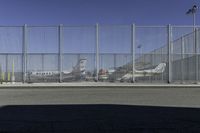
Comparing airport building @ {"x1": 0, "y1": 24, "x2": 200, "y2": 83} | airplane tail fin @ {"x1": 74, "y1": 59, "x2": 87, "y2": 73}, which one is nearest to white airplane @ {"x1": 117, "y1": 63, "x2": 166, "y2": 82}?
airport building @ {"x1": 0, "y1": 24, "x2": 200, "y2": 83}

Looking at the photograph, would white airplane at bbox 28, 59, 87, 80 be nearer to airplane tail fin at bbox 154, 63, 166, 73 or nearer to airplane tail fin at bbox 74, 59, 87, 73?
airplane tail fin at bbox 74, 59, 87, 73

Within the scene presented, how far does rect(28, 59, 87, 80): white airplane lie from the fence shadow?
13.3 m

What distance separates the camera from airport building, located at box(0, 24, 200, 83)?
26.9 m

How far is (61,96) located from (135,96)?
9.44ft

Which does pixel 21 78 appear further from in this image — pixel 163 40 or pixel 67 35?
pixel 163 40

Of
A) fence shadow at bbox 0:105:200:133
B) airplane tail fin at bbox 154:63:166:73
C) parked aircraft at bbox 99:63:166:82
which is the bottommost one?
fence shadow at bbox 0:105:200:133

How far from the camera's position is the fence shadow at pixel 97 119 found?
917cm

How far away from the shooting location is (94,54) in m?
27.1

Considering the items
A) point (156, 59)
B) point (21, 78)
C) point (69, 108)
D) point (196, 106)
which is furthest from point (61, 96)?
point (156, 59)

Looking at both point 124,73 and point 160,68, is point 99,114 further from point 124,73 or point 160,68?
point 160,68

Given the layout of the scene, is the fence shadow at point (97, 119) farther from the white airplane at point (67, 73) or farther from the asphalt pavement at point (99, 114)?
the white airplane at point (67, 73)

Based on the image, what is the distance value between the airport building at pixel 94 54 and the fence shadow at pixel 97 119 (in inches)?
531

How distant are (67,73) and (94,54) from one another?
202 centimetres

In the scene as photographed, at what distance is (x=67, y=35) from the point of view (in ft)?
89.9
